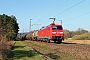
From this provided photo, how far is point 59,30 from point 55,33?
3.02 ft

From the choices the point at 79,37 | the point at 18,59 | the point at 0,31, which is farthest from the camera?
the point at 79,37

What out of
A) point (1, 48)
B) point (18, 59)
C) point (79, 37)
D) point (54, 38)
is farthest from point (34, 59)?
point (79, 37)

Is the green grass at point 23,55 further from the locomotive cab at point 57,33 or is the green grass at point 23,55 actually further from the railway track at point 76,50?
the locomotive cab at point 57,33

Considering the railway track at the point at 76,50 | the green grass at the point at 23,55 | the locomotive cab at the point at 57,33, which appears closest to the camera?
the green grass at the point at 23,55

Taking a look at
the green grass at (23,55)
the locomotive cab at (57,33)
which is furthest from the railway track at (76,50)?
the locomotive cab at (57,33)

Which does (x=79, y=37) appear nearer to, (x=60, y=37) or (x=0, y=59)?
(x=60, y=37)

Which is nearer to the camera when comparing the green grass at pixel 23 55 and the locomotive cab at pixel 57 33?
the green grass at pixel 23 55

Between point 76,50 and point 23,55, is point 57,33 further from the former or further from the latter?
point 23,55

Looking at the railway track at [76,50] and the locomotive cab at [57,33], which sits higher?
the locomotive cab at [57,33]

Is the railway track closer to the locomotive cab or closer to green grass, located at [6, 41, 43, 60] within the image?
green grass, located at [6, 41, 43, 60]

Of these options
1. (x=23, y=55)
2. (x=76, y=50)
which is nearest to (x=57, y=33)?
(x=76, y=50)

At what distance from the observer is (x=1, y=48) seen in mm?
14719

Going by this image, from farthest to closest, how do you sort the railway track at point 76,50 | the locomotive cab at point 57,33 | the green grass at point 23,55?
the locomotive cab at point 57,33 → the railway track at point 76,50 → the green grass at point 23,55

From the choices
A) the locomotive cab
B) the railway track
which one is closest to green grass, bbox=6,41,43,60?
the railway track
